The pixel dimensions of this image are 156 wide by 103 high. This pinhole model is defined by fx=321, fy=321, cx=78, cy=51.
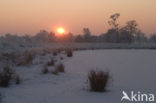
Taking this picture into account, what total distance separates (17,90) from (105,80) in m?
3.65

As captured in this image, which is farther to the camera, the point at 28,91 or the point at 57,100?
the point at 28,91

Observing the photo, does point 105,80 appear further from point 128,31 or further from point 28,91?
point 128,31

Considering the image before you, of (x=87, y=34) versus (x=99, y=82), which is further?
(x=87, y=34)

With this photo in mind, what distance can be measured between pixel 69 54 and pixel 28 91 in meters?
29.6

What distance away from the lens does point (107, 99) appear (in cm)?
1154

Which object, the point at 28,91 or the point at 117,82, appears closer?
the point at 28,91

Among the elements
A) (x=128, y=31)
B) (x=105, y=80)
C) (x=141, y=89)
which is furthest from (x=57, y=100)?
(x=128, y=31)

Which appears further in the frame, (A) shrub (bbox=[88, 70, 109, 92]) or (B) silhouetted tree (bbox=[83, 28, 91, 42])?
(B) silhouetted tree (bbox=[83, 28, 91, 42])

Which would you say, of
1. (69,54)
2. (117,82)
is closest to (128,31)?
(69,54)

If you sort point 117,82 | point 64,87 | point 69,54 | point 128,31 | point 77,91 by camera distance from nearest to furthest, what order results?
point 77,91 → point 64,87 → point 117,82 → point 69,54 → point 128,31

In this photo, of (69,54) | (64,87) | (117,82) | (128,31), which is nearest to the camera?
(64,87)

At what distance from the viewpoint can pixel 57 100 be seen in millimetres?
11172

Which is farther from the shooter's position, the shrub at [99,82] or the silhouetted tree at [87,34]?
the silhouetted tree at [87,34]

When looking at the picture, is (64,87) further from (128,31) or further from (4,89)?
(128,31)
